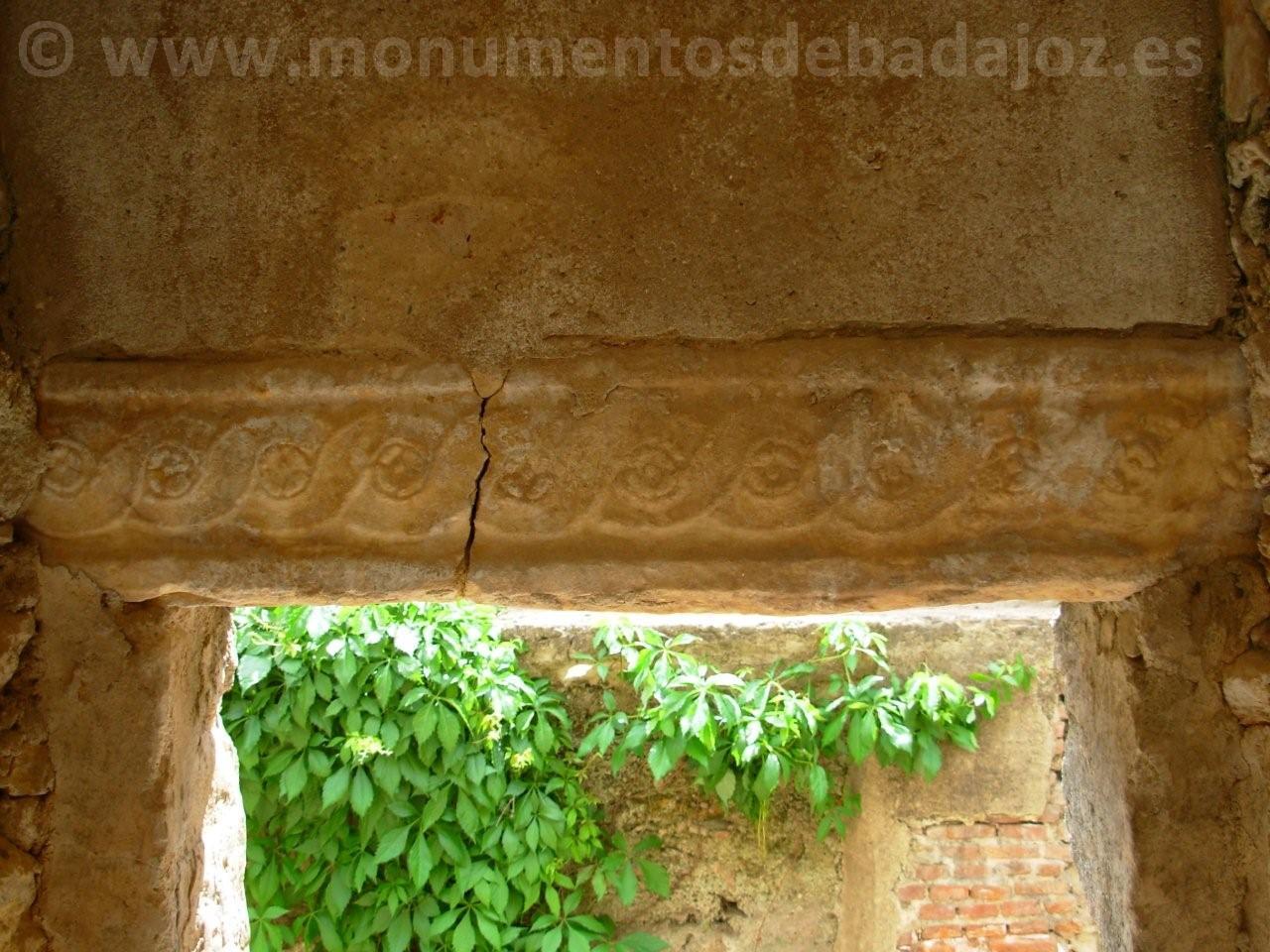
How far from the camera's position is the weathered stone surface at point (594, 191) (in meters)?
1.53

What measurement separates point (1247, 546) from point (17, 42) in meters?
2.17

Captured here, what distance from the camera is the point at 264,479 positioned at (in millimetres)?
1521

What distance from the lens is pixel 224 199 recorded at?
1.59 m

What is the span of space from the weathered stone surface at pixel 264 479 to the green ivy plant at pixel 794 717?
5.97ft

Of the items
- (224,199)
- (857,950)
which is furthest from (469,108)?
(857,950)

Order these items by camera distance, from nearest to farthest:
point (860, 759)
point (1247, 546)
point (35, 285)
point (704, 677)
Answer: point (1247, 546), point (35, 285), point (860, 759), point (704, 677)

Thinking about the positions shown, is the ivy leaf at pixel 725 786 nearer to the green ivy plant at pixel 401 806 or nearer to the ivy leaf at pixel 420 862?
the green ivy plant at pixel 401 806

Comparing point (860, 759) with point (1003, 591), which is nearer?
point (1003, 591)

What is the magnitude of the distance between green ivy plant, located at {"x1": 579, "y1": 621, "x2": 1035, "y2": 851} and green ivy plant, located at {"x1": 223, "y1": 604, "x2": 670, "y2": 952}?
1.09 ft

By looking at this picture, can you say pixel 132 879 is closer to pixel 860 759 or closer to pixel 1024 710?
pixel 860 759

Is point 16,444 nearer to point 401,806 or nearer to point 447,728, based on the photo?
point 447,728

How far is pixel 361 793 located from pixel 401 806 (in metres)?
0.15

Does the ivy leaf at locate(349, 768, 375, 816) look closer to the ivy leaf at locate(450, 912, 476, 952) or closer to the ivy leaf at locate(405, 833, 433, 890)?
the ivy leaf at locate(405, 833, 433, 890)

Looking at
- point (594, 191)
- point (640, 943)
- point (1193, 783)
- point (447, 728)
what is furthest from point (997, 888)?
point (594, 191)
